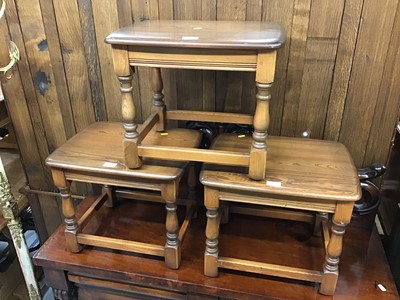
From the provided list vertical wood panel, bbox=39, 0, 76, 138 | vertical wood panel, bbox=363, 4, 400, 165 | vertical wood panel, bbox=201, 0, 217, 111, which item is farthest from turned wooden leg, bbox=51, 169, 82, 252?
vertical wood panel, bbox=363, 4, 400, 165

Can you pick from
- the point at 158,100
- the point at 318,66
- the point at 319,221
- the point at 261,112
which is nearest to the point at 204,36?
the point at 261,112

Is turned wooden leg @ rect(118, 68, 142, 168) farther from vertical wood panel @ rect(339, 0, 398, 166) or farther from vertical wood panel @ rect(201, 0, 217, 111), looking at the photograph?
vertical wood panel @ rect(339, 0, 398, 166)

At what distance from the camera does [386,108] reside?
51.2 inches

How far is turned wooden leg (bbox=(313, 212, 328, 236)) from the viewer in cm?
129

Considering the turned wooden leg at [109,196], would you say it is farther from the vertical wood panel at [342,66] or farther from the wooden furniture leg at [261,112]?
the vertical wood panel at [342,66]

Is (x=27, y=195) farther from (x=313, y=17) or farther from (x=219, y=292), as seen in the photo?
(x=313, y=17)

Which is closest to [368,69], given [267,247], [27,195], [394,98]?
[394,98]

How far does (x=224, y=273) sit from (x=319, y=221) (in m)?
0.39

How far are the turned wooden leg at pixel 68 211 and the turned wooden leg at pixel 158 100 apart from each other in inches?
14.2

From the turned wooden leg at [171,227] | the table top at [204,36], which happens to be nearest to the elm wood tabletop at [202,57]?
the table top at [204,36]

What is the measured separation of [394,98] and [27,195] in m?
1.66

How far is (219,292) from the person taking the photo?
1.14 meters

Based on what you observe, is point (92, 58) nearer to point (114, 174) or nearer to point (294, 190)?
point (114, 174)

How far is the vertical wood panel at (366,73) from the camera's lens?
119cm
